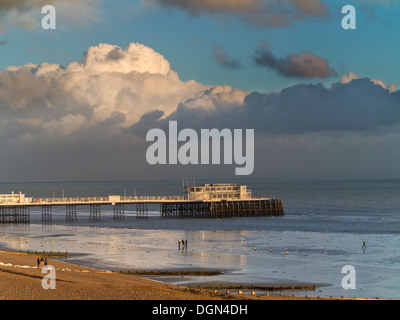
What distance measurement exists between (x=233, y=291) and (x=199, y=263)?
12627mm

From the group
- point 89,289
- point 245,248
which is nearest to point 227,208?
point 245,248

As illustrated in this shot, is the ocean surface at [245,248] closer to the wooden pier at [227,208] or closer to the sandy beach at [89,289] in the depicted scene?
the sandy beach at [89,289]

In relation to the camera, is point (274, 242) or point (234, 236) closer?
point (274, 242)

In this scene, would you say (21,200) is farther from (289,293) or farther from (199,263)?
(289,293)

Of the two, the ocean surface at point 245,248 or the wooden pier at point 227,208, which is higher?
the wooden pier at point 227,208

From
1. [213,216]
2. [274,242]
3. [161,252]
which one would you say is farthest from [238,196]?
[161,252]

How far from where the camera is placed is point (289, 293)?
3459 cm

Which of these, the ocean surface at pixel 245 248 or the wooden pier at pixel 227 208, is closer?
the ocean surface at pixel 245 248

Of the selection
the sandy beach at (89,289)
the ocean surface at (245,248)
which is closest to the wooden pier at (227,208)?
the ocean surface at (245,248)

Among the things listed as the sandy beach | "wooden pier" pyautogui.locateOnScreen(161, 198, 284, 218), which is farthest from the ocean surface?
"wooden pier" pyautogui.locateOnScreen(161, 198, 284, 218)

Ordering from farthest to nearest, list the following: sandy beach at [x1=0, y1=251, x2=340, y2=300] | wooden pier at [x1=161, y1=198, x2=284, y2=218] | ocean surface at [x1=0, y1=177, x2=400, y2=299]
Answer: wooden pier at [x1=161, y1=198, x2=284, y2=218], ocean surface at [x1=0, y1=177, x2=400, y2=299], sandy beach at [x1=0, y1=251, x2=340, y2=300]

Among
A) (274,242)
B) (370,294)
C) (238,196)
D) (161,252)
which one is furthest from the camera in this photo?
(238,196)

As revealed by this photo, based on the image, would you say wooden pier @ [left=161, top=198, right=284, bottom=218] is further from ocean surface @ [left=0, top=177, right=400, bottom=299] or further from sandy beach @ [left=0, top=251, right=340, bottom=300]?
sandy beach @ [left=0, top=251, right=340, bottom=300]

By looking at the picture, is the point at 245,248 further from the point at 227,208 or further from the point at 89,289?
the point at 227,208
